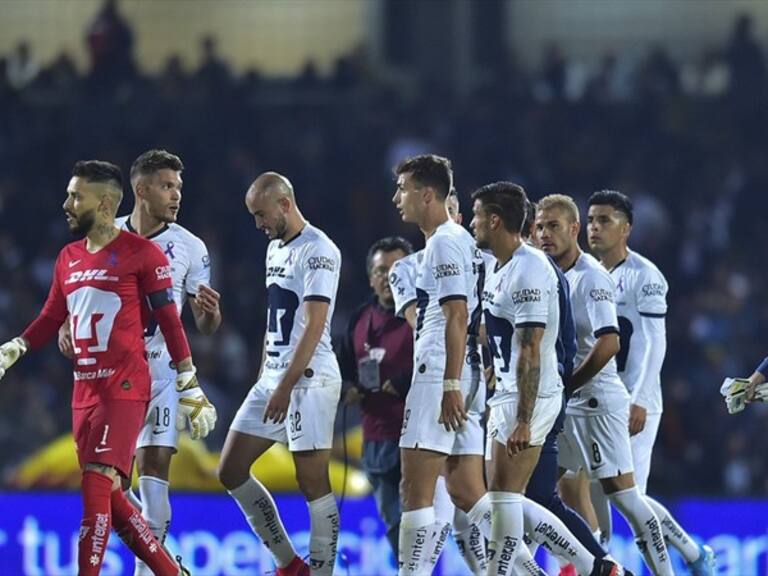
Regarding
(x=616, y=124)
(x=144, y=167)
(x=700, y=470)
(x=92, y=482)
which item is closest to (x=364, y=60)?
(x=616, y=124)

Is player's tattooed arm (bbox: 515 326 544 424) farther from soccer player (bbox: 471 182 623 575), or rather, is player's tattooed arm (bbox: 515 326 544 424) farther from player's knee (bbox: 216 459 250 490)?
player's knee (bbox: 216 459 250 490)

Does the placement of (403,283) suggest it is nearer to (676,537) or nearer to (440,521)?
(440,521)

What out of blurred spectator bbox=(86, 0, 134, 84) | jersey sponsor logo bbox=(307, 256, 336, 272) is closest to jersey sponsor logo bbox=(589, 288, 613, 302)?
jersey sponsor logo bbox=(307, 256, 336, 272)

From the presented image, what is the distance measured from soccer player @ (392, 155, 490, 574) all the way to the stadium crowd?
734 centimetres

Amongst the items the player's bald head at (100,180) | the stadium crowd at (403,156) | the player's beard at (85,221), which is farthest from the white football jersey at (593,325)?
the stadium crowd at (403,156)

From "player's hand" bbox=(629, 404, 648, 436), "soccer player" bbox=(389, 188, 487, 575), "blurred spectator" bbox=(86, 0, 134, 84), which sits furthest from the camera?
"blurred spectator" bbox=(86, 0, 134, 84)

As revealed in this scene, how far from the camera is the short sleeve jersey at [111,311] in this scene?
28.5ft

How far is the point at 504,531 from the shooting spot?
29.6 feet

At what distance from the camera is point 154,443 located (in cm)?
964

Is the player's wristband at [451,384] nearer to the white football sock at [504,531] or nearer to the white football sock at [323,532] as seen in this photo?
the white football sock at [504,531]

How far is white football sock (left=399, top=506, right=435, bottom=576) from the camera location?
916 cm

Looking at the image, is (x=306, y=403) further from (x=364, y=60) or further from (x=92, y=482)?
(x=364, y=60)

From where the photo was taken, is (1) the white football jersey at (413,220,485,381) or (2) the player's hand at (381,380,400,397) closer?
(1) the white football jersey at (413,220,485,381)

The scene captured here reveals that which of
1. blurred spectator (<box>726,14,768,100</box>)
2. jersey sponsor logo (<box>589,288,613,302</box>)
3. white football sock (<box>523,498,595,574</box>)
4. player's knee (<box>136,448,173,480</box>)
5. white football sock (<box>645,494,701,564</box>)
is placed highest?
blurred spectator (<box>726,14,768,100</box>)
